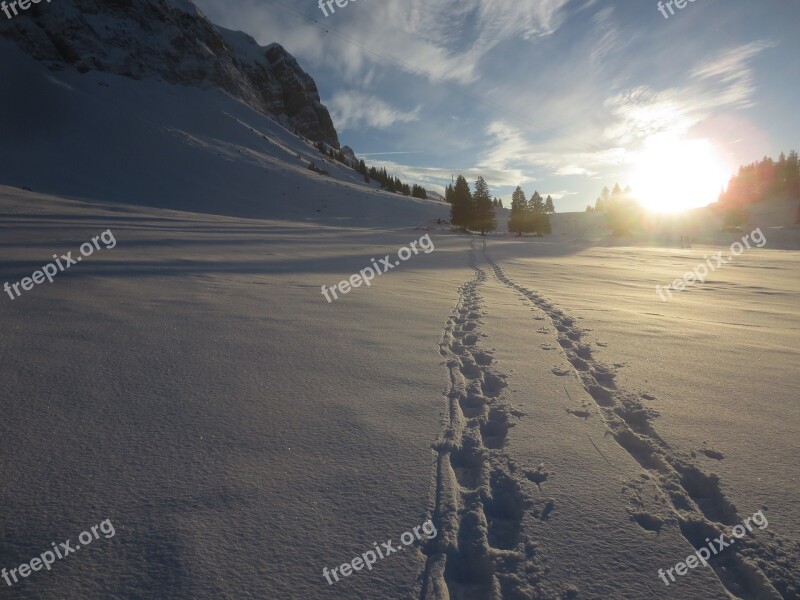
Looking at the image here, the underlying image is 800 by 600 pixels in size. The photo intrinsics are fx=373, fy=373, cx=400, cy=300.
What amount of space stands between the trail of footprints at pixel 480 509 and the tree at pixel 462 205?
147 feet

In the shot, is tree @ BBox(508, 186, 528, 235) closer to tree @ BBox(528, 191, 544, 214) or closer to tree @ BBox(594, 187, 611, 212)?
tree @ BBox(528, 191, 544, 214)

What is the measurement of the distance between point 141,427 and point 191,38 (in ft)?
324

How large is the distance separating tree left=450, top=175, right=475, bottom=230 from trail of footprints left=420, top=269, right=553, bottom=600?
4468 cm

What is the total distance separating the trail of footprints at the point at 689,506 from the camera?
1711 mm

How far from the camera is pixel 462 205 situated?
4609 cm

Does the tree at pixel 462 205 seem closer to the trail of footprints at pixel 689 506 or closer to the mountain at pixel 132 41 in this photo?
the trail of footprints at pixel 689 506

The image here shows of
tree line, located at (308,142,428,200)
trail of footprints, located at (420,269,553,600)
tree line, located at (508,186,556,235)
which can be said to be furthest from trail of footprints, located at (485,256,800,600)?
tree line, located at (308,142,428,200)

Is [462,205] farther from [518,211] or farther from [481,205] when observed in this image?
[518,211]

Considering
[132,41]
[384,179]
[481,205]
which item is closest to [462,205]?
[481,205]

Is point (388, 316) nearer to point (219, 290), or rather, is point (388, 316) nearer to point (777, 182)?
point (219, 290)

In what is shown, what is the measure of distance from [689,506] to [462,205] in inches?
1820

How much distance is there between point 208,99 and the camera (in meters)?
66.8

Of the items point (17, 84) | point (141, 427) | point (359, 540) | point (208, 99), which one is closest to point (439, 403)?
point (359, 540)

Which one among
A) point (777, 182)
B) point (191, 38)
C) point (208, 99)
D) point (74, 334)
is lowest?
point (74, 334)
